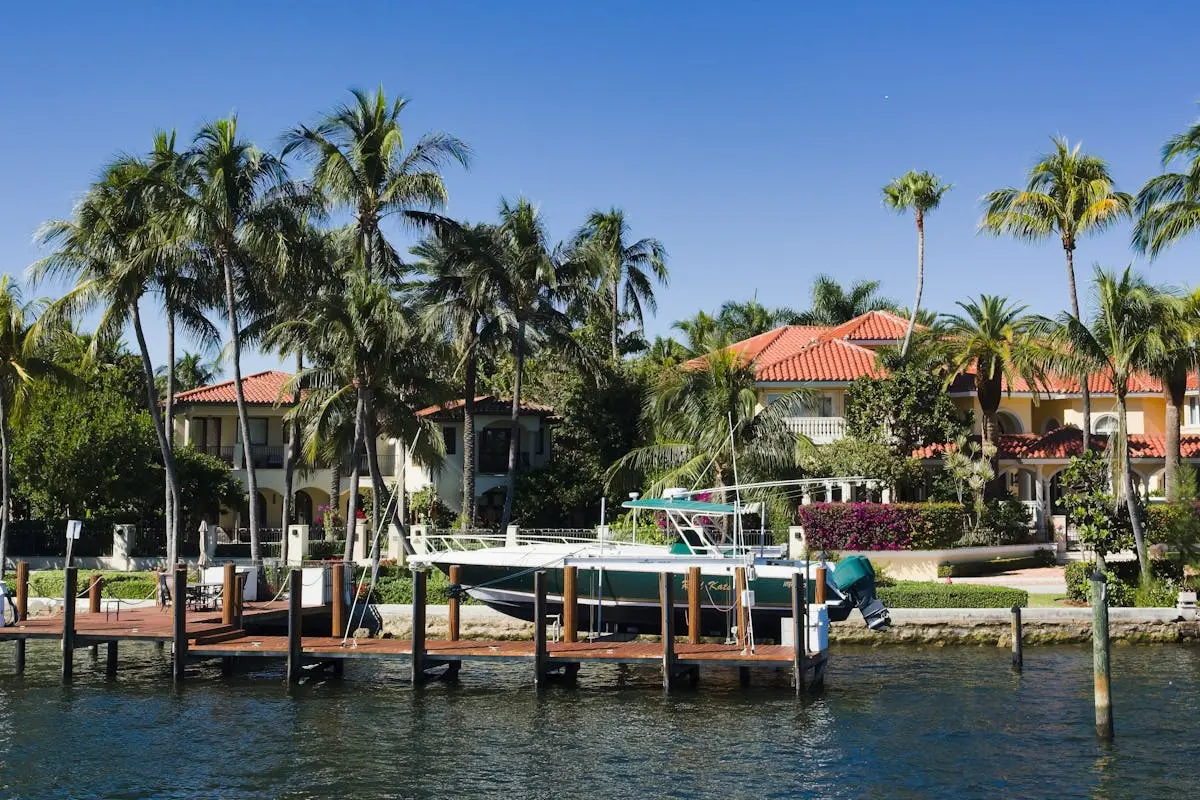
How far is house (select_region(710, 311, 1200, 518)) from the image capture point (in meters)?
48.7

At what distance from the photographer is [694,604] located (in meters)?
27.1

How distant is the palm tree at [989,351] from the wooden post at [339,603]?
25.3m

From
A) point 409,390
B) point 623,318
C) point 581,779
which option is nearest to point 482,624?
point 409,390

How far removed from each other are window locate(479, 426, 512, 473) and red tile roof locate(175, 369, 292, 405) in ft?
28.5

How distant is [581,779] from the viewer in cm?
1995

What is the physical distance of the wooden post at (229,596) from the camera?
29.4m

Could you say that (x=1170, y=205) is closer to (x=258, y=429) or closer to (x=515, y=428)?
(x=515, y=428)

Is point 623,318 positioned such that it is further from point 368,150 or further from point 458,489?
point 368,150

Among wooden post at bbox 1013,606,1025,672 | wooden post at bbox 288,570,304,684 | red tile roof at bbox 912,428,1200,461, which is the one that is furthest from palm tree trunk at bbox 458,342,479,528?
wooden post at bbox 1013,606,1025,672

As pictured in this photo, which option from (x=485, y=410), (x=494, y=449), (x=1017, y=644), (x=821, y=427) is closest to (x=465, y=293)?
(x=485, y=410)

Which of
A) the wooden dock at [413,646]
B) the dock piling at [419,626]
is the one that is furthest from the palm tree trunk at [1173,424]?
the dock piling at [419,626]

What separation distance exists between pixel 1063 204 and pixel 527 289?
19.8 metres

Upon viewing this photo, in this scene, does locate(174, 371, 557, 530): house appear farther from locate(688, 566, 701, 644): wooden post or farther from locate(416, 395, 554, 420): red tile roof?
locate(688, 566, 701, 644): wooden post

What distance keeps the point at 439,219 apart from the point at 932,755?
30587mm
